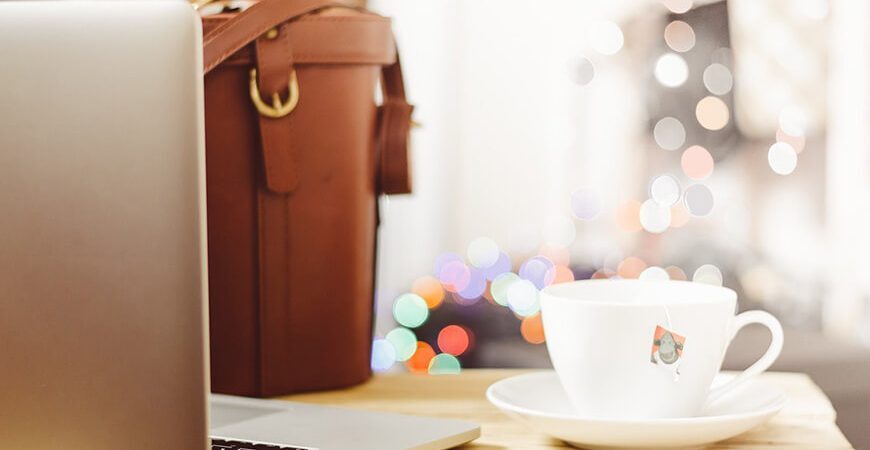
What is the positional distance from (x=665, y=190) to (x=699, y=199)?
0.37ft

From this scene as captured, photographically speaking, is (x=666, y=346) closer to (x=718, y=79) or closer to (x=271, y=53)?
(x=271, y=53)

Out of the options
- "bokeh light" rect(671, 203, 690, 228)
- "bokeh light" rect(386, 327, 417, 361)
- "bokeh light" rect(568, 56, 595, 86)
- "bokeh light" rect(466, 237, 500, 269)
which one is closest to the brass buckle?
"bokeh light" rect(386, 327, 417, 361)

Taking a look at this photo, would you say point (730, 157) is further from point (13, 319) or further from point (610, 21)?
point (13, 319)

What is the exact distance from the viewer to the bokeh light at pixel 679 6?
10.4ft

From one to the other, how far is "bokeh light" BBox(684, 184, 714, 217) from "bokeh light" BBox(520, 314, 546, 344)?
1.10 m

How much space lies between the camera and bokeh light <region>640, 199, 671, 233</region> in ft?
10.2

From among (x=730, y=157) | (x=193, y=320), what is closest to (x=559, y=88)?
(x=730, y=157)

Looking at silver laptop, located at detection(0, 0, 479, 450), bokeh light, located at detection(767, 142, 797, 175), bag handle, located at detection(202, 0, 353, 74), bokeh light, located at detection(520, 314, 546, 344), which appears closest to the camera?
silver laptop, located at detection(0, 0, 479, 450)

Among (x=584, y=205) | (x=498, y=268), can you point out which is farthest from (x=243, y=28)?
(x=584, y=205)

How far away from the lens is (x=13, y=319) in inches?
18.1

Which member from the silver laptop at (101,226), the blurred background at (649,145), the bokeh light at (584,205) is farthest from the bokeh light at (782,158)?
the silver laptop at (101,226)

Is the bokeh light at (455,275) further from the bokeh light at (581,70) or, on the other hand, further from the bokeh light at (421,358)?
the bokeh light at (581,70)

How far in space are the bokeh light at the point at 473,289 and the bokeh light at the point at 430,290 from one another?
1.8 inches

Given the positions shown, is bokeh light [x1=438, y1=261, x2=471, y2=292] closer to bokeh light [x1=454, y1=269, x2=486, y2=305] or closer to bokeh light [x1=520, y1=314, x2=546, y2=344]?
bokeh light [x1=454, y1=269, x2=486, y2=305]
